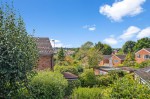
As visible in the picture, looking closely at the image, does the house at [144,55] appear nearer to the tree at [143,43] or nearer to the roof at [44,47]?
the tree at [143,43]

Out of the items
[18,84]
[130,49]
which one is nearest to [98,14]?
[18,84]

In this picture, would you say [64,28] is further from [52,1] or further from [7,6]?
[7,6]

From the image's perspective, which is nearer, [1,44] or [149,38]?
[1,44]

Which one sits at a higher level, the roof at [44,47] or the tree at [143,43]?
the tree at [143,43]

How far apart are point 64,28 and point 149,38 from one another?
66.9 m

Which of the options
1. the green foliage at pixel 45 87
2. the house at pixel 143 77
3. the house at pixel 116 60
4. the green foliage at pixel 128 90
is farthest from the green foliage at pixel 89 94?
the house at pixel 116 60

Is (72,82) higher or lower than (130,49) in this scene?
lower

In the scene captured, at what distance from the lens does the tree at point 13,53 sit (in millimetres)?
8406

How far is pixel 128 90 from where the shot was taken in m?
8.30

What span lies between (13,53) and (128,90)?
195 inches

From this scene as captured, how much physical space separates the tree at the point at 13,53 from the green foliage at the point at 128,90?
401 centimetres

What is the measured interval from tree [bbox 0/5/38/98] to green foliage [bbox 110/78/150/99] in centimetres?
401

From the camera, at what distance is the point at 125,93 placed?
8281 millimetres

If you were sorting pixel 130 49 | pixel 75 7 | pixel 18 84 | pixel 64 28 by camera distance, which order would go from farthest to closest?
pixel 130 49
pixel 64 28
pixel 75 7
pixel 18 84
